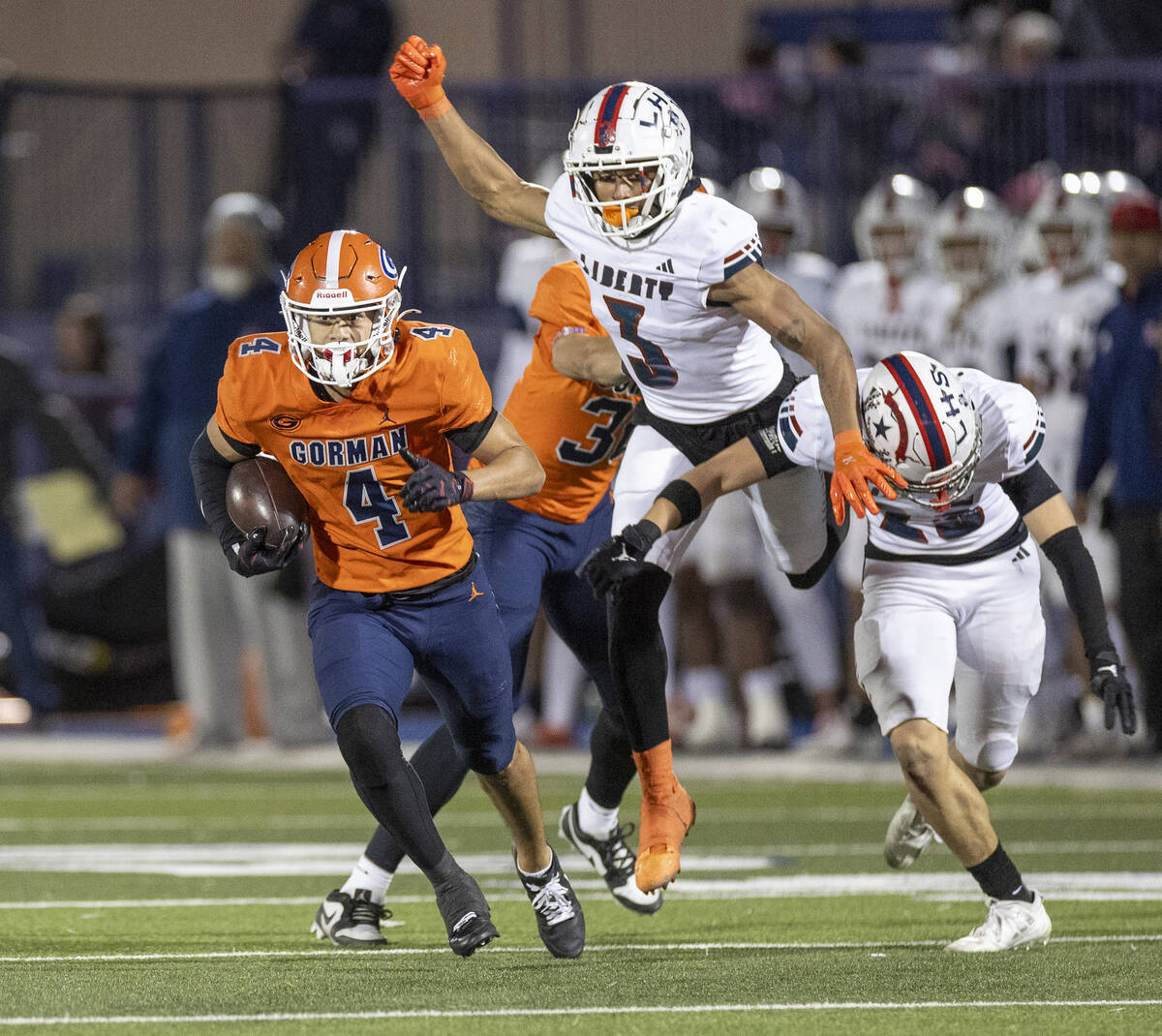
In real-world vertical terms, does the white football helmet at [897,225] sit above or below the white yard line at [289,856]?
above

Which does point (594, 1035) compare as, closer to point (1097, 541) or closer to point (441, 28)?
point (1097, 541)

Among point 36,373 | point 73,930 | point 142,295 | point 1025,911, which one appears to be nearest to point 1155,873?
point 1025,911

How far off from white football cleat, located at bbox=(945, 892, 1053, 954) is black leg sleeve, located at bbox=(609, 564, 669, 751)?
0.92 meters

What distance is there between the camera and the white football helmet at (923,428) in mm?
5375

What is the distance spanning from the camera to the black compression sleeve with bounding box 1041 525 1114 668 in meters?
5.43

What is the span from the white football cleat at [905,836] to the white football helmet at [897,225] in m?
3.98

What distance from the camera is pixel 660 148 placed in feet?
18.2

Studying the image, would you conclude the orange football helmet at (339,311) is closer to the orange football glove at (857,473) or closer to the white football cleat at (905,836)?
the orange football glove at (857,473)

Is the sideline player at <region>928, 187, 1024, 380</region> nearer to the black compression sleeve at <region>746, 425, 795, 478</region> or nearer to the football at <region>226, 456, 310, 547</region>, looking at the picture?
the black compression sleeve at <region>746, 425, 795, 478</region>

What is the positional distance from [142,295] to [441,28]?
10.2ft

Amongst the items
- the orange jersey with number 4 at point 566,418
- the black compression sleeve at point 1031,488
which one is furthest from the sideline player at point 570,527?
the black compression sleeve at point 1031,488

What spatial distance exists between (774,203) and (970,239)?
82 centimetres

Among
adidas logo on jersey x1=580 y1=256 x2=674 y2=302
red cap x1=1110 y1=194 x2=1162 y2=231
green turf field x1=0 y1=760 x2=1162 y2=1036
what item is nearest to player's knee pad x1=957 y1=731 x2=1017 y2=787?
green turf field x1=0 y1=760 x2=1162 y2=1036

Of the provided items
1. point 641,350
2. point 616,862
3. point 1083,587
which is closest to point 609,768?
point 616,862
